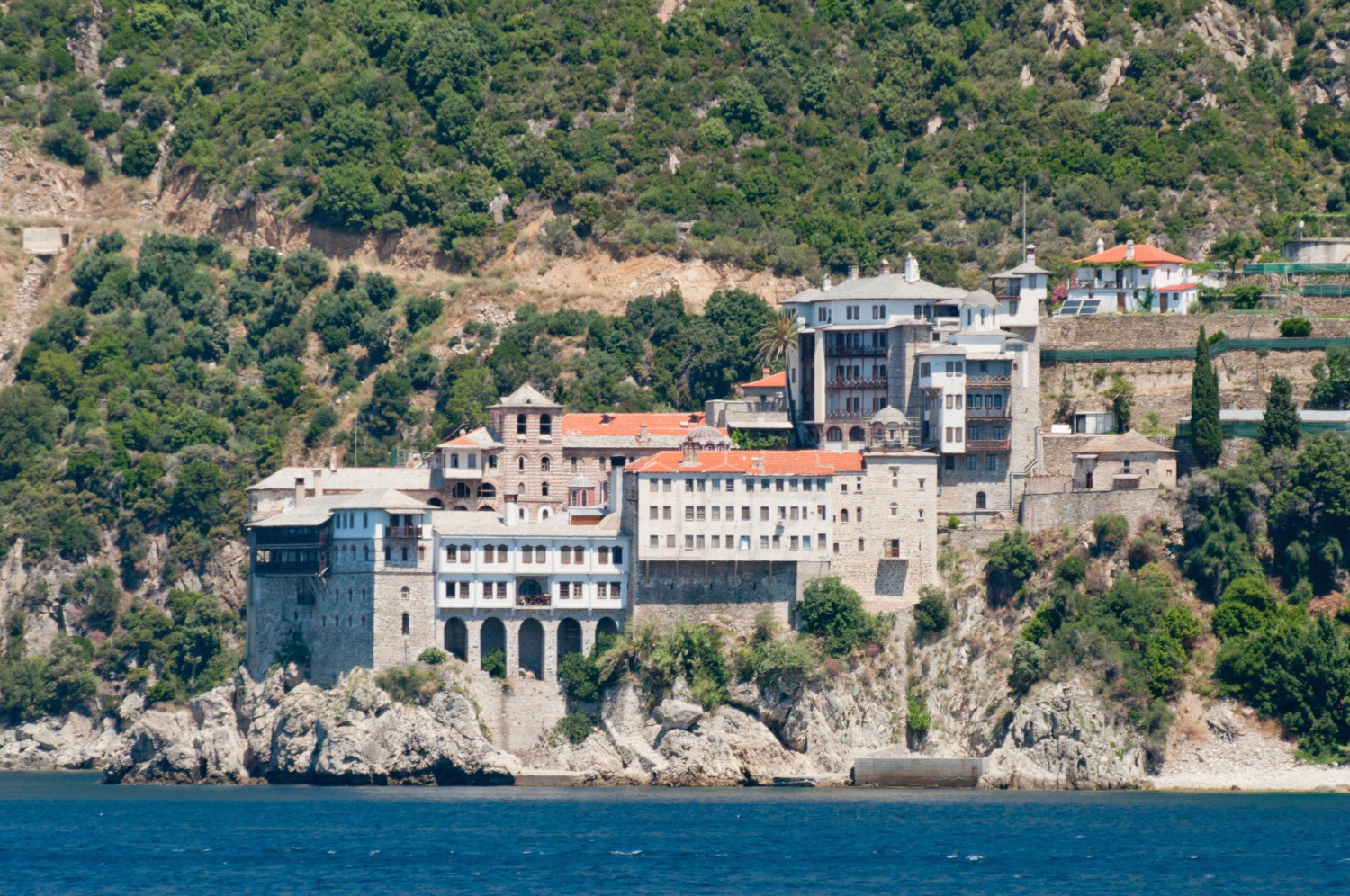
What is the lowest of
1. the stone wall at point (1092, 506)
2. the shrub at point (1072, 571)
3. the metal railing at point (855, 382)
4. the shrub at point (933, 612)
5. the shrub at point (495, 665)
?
the shrub at point (495, 665)

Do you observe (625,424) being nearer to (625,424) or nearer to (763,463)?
(625,424)

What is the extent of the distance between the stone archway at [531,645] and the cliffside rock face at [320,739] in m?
4.75

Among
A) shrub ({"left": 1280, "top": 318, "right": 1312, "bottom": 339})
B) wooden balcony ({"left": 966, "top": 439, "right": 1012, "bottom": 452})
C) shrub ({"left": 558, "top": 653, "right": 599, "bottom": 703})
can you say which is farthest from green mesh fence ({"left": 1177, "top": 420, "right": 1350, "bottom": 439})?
shrub ({"left": 558, "top": 653, "right": 599, "bottom": 703})

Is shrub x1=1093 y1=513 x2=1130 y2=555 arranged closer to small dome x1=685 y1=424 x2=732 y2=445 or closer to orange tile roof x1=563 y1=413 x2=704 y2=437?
small dome x1=685 y1=424 x2=732 y2=445

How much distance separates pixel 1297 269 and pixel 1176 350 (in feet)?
42.7

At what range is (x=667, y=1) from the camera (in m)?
199

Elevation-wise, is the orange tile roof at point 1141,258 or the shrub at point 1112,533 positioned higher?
the orange tile roof at point 1141,258

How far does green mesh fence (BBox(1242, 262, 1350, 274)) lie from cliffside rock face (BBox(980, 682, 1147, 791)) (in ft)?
110

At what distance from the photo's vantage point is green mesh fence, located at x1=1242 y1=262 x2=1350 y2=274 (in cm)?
15250

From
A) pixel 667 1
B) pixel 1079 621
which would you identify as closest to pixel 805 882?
pixel 1079 621

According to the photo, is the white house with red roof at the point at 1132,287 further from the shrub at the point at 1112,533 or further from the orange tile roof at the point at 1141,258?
the shrub at the point at 1112,533

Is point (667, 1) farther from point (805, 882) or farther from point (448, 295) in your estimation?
point (805, 882)

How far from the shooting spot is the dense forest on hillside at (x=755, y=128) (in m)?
180

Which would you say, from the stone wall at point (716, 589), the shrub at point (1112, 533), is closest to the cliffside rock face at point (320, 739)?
the stone wall at point (716, 589)
